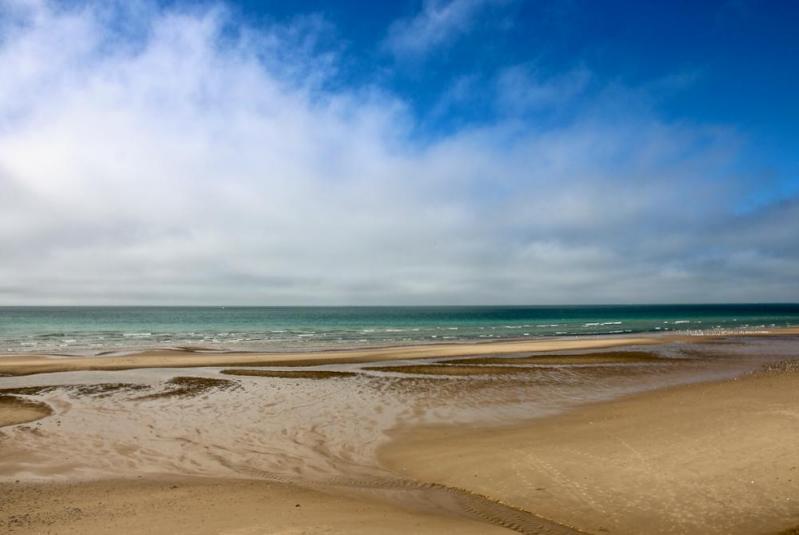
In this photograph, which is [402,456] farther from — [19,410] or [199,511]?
[19,410]

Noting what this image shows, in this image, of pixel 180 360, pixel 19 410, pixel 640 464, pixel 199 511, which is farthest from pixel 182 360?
pixel 640 464

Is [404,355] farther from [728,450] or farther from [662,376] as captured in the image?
[728,450]

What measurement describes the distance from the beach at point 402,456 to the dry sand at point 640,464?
0.13ft

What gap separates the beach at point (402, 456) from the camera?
764 cm

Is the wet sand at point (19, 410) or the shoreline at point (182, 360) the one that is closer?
the wet sand at point (19, 410)

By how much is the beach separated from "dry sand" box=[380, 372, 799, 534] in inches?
1.6

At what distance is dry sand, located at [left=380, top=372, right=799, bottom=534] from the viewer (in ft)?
24.9

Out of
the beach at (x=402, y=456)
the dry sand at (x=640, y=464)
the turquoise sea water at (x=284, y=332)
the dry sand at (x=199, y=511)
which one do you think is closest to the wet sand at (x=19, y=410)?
the beach at (x=402, y=456)

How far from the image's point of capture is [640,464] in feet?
31.2

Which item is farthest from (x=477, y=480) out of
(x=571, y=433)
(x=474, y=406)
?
(x=474, y=406)

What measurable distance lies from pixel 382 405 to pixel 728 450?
11018 mm

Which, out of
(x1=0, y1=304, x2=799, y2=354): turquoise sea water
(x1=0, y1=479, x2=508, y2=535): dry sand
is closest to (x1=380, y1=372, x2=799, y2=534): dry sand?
(x1=0, y1=479, x2=508, y2=535): dry sand

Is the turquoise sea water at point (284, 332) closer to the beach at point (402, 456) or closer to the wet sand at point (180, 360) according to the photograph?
the wet sand at point (180, 360)

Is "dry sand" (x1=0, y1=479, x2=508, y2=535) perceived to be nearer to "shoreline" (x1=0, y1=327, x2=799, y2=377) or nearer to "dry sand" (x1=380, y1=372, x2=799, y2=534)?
"dry sand" (x1=380, y1=372, x2=799, y2=534)
